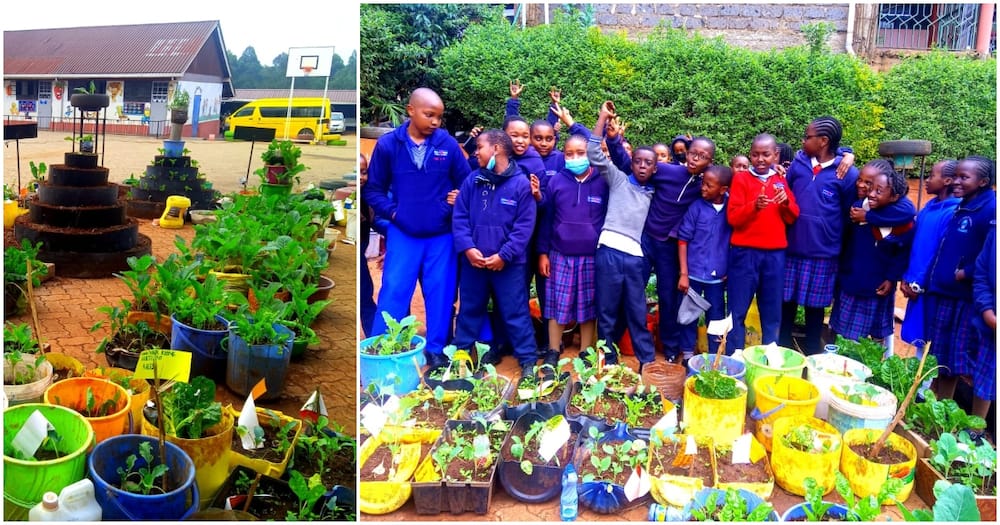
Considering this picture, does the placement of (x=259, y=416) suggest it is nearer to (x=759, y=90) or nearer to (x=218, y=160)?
(x=759, y=90)

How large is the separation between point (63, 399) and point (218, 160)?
32.3 ft

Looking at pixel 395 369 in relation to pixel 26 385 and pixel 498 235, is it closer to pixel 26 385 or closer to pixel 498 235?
pixel 498 235

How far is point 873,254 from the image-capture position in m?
4.19

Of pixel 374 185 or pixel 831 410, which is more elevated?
pixel 374 185

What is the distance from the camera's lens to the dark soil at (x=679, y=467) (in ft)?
9.77

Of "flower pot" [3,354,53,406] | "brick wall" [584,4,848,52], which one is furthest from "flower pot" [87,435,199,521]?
"brick wall" [584,4,848,52]

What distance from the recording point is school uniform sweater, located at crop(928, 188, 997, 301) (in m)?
3.61

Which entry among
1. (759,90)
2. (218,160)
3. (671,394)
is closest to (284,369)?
(671,394)

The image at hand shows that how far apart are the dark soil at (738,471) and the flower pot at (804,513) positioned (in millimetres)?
271

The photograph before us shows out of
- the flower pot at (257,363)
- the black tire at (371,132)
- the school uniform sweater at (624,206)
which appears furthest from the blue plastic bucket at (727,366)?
the black tire at (371,132)

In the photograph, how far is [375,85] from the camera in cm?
899

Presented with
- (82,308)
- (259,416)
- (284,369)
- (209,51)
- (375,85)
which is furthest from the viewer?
(375,85)

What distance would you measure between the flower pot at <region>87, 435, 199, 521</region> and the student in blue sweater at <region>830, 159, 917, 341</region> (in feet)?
11.3

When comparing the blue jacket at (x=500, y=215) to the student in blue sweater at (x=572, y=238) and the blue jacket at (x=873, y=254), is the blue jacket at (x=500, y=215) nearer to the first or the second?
the student in blue sweater at (x=572, y=238)
